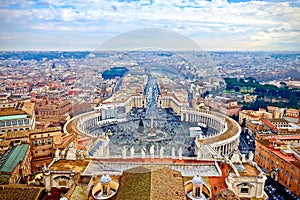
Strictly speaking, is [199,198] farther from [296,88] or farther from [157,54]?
[296,88]

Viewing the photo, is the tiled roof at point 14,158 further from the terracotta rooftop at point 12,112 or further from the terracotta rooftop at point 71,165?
the terracotta rooftop at point 12,112

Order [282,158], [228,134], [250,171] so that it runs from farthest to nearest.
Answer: [228,134]
[282,158]
[250,171]

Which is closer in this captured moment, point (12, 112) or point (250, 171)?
point (250, 171)

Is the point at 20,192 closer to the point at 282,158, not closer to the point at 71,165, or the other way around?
the point at 71,165

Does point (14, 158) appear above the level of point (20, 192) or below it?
below

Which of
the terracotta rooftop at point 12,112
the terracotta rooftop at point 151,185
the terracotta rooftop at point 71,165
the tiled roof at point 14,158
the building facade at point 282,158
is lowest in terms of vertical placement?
the building facade at point 282,158

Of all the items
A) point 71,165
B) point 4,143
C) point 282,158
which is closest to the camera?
point 71,165

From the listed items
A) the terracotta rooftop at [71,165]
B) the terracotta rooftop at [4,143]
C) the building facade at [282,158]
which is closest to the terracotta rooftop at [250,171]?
the building facade at [282,158]

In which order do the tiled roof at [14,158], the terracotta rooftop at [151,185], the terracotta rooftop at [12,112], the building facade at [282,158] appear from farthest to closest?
the terracotta rooftop at [12,112] → the building facade at [282,158] → the tiled roof at [14,158] → the terracotta rooftop at [151,185]

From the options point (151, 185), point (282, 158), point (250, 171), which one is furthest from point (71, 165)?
point (282, 158)
